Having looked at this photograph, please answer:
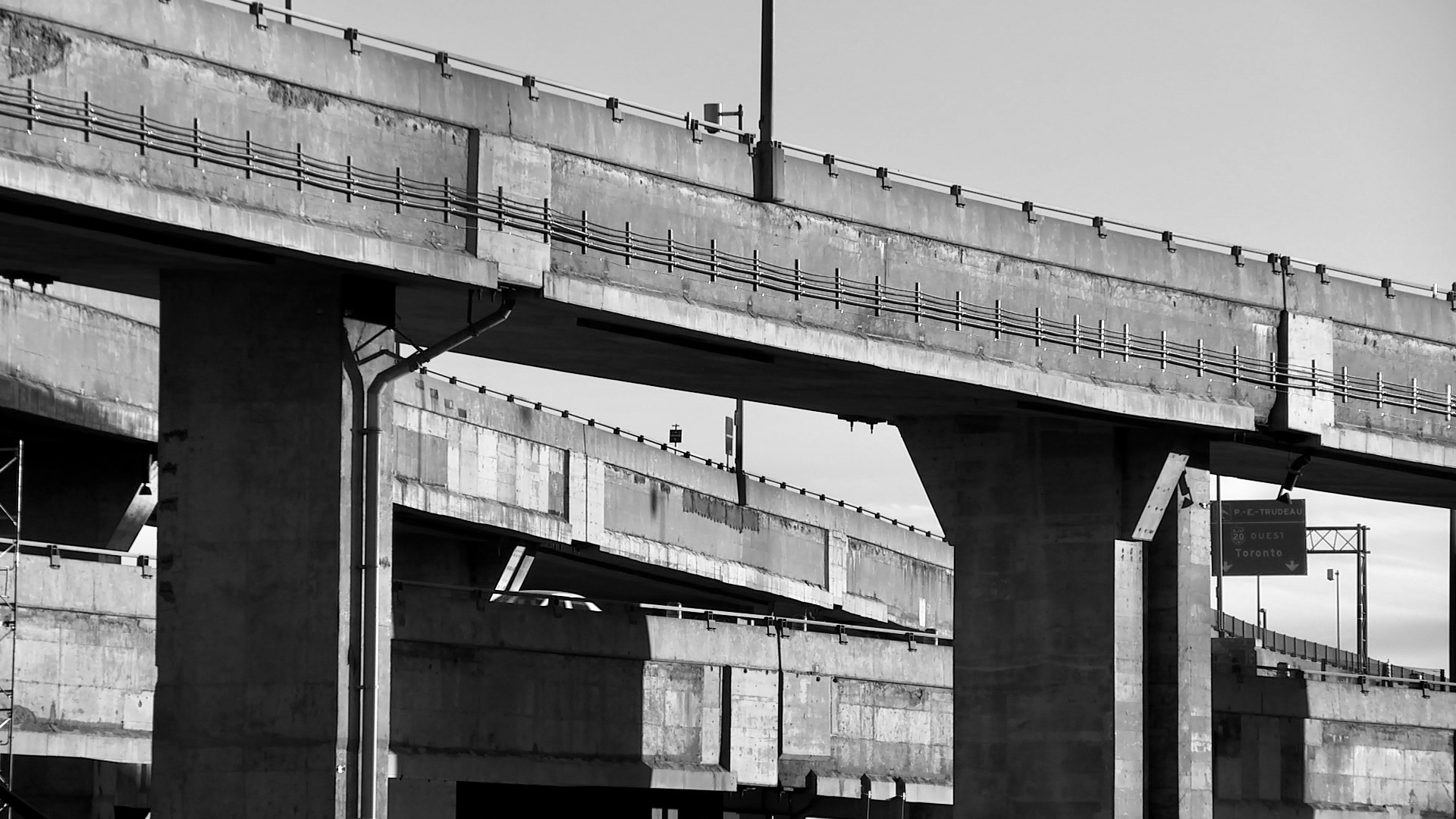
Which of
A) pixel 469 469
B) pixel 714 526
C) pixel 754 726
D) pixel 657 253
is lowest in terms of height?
pixel 754 726

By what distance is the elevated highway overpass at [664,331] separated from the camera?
90.5ft

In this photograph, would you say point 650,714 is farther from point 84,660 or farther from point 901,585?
point 901,585

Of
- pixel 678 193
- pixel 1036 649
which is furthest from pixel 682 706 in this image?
pixel 678 193

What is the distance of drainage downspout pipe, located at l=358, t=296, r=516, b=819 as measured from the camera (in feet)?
93.2

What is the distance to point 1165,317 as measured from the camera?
4091 cm

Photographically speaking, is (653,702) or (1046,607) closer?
(1046,607)

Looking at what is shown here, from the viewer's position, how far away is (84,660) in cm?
3756

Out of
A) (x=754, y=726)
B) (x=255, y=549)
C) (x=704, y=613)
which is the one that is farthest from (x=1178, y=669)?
(x=255, y=549)

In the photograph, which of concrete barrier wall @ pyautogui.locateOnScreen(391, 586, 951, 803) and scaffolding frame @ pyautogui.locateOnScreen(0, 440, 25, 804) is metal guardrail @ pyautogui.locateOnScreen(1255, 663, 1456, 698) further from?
scaffolding frame @ pyautogui.locateOnScreen(0, 440, 25, 804)

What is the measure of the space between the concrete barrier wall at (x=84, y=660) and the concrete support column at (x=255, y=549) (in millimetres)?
8410

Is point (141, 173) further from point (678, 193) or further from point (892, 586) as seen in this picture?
point (892, 586)

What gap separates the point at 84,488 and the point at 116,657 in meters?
11.9

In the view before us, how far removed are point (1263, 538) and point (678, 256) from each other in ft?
195

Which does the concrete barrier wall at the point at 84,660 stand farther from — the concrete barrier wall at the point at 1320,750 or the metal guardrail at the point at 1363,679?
the metal guardrail at the point at 1363,679
